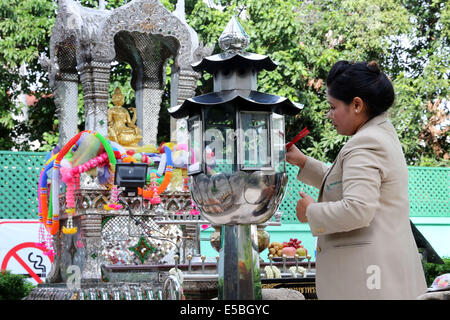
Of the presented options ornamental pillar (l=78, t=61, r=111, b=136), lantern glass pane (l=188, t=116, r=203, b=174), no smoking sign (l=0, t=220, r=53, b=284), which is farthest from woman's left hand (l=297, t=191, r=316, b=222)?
no smoking sign (l=0, t=220, r=53, b=284)

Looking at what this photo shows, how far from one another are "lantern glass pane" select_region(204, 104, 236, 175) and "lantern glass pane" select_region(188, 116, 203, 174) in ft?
0.15

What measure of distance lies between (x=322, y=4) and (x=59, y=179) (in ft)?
31.0

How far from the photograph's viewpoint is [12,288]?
6492mm

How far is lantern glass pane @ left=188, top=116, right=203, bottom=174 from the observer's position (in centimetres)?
291

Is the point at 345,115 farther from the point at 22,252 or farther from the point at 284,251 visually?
the point at 22,252

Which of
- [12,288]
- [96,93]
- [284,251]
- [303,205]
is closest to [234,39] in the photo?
[303,205]

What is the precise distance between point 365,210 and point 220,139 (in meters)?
0.93

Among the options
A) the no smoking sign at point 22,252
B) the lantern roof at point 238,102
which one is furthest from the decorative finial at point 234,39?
the no smoking sign at point 22,252

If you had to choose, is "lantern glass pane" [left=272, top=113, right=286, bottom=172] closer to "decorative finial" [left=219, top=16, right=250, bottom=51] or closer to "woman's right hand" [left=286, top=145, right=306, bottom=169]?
"woman's right hand" [left=286, top=145, right=306, bottom=169]

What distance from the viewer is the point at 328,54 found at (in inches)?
498

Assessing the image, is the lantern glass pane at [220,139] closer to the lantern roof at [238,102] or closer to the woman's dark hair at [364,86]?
the lantern roof at [238,102]

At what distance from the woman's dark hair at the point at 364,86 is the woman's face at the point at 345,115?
19 millimetres

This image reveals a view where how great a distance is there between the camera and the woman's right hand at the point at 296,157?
2.75m
